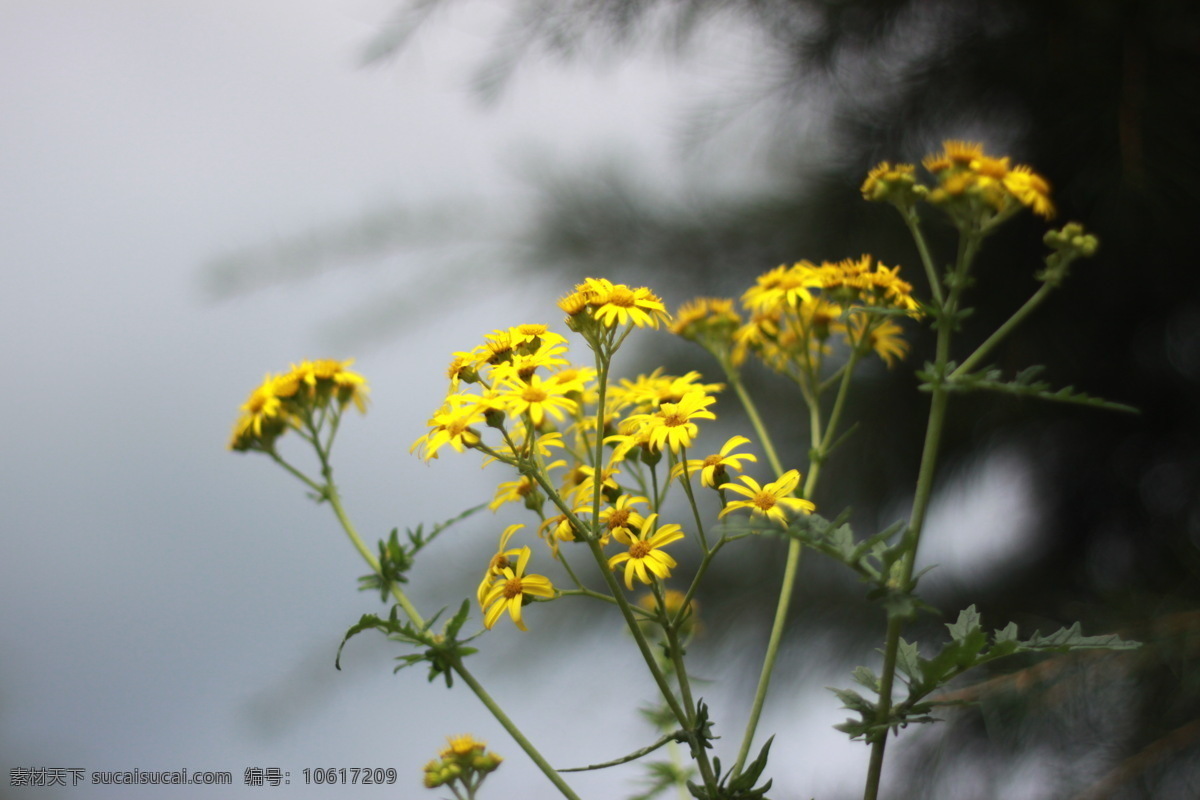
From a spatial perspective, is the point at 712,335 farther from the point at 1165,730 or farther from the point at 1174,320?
the point at 1174,320

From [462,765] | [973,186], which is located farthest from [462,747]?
[973,186]

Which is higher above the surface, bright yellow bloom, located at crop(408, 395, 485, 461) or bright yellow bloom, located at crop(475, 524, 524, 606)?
bright yellow bloom, located at crop(408, 395, 485, 461)

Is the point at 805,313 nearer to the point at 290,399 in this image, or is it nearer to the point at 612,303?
the point at 612,303

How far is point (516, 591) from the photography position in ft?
1.50

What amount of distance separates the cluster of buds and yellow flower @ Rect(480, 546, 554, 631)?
121 millimetres

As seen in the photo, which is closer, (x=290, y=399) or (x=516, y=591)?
(x=516, y=591)

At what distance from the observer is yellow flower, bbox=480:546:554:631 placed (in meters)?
0.44

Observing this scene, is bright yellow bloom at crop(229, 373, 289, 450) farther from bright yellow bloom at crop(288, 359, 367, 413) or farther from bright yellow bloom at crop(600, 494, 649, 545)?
bright yellow bloom at crop(600, 494, 649, 545)

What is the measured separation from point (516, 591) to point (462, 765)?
15 centimetres

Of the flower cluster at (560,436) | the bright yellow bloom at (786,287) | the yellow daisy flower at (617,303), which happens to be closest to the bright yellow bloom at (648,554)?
the flower cluster at (560,436)

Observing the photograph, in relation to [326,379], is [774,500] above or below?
below

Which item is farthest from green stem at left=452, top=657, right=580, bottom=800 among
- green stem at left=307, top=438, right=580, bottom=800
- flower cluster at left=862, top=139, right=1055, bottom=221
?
flower cluster at left=862, top=139, right=1055, bottom=221

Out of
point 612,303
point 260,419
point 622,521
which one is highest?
point 260,419

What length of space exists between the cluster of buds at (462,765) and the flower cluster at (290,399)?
26 cm
